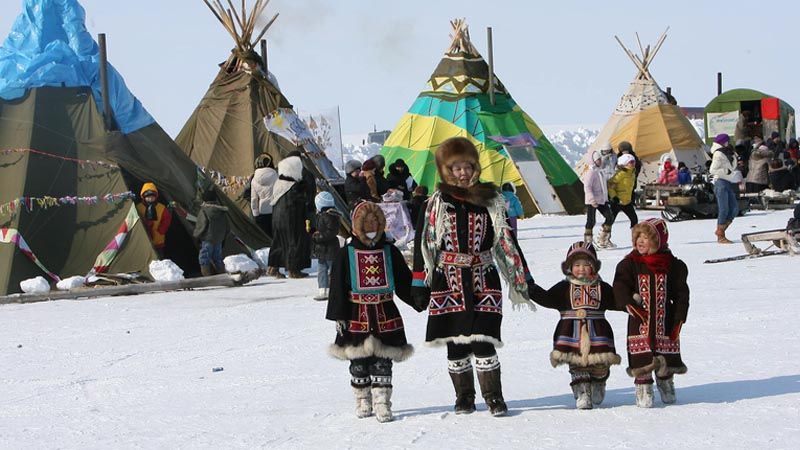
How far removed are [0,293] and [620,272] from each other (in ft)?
30.1

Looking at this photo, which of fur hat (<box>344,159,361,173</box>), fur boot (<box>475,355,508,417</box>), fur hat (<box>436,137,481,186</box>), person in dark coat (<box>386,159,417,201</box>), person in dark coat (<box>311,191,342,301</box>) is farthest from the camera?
person in dark coat (<box>386,159,417,201</box>)

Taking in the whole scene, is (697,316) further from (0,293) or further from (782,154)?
(782,154)

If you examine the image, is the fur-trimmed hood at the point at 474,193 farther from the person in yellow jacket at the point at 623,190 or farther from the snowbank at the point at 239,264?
the person in yellow jacket at the point at 623,190

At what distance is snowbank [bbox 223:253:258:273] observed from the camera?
14914 mm

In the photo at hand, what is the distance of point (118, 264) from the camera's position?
14.6 m

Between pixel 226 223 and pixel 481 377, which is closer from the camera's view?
pixel 481 377

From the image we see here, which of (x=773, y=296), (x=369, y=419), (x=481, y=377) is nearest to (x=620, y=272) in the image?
(x=481, y=377)

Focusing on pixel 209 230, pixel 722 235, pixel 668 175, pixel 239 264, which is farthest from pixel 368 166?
pixel 668 175

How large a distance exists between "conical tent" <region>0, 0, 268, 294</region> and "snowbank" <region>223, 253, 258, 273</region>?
18.8 inches

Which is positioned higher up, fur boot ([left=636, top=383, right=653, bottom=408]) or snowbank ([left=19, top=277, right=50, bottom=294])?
snowbank ([left=19, top=277, right=50, bottom=294])

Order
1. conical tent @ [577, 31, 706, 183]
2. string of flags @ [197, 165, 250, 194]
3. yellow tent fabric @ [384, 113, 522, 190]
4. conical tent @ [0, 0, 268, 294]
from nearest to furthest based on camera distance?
conical tent @ [0, 0, 268, 294]
string of flags @ [197, 165, 250, 194]
yellow tent fabric @ [384, 113, 522, 190]
conical tent @ [577, 31, 706, 183]

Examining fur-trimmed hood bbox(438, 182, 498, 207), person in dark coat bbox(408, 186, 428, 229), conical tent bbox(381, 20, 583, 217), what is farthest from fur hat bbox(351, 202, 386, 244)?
conical tent bbox(381, 20, 583, 217)

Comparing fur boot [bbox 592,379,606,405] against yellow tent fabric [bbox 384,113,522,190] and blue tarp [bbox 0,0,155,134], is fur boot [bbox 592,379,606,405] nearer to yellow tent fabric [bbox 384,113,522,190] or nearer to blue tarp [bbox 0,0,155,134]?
blue tarp [bbox 0,0,155,134]

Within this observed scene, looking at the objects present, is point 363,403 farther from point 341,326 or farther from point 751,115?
point 751,115
